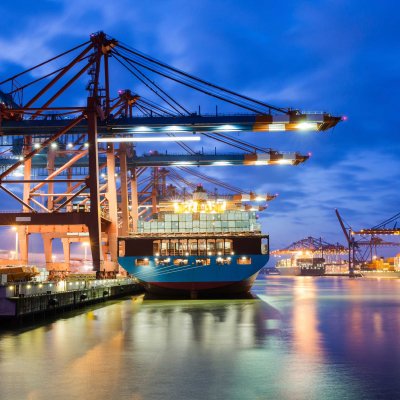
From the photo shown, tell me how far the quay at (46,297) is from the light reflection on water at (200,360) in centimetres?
179

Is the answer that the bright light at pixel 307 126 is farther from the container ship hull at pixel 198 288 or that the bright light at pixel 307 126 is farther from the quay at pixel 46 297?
the quay at pixel 46 297

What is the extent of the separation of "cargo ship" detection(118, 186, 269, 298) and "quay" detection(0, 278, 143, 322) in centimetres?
391

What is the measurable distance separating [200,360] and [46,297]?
52.8 ft

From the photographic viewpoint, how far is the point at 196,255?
47.7 metres

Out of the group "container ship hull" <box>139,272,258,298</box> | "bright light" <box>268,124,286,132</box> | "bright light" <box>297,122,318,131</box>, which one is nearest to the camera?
"bright light" <box>297,122,318,131</box>

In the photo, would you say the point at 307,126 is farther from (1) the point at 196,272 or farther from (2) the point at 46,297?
(2) the point at 46,297

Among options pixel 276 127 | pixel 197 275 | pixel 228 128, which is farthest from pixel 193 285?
pixel 276 127

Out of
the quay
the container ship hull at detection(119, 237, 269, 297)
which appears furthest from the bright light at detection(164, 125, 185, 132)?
the quay

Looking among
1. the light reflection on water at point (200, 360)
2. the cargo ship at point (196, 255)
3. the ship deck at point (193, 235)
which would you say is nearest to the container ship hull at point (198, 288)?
the cargo ship at point (196, 255)

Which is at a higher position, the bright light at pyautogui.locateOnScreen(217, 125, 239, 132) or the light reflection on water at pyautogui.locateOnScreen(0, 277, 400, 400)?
the bright light at pyautogui.locateOnScreen(217, 125, 239, 132)

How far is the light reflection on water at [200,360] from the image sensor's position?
1105cm

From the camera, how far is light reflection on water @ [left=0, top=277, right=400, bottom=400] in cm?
1105

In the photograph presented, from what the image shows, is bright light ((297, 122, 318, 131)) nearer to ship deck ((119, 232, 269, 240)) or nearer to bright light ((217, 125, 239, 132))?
bright light ((217, 125, 239, 132))

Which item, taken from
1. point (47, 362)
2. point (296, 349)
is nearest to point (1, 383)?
point (47, 362)
